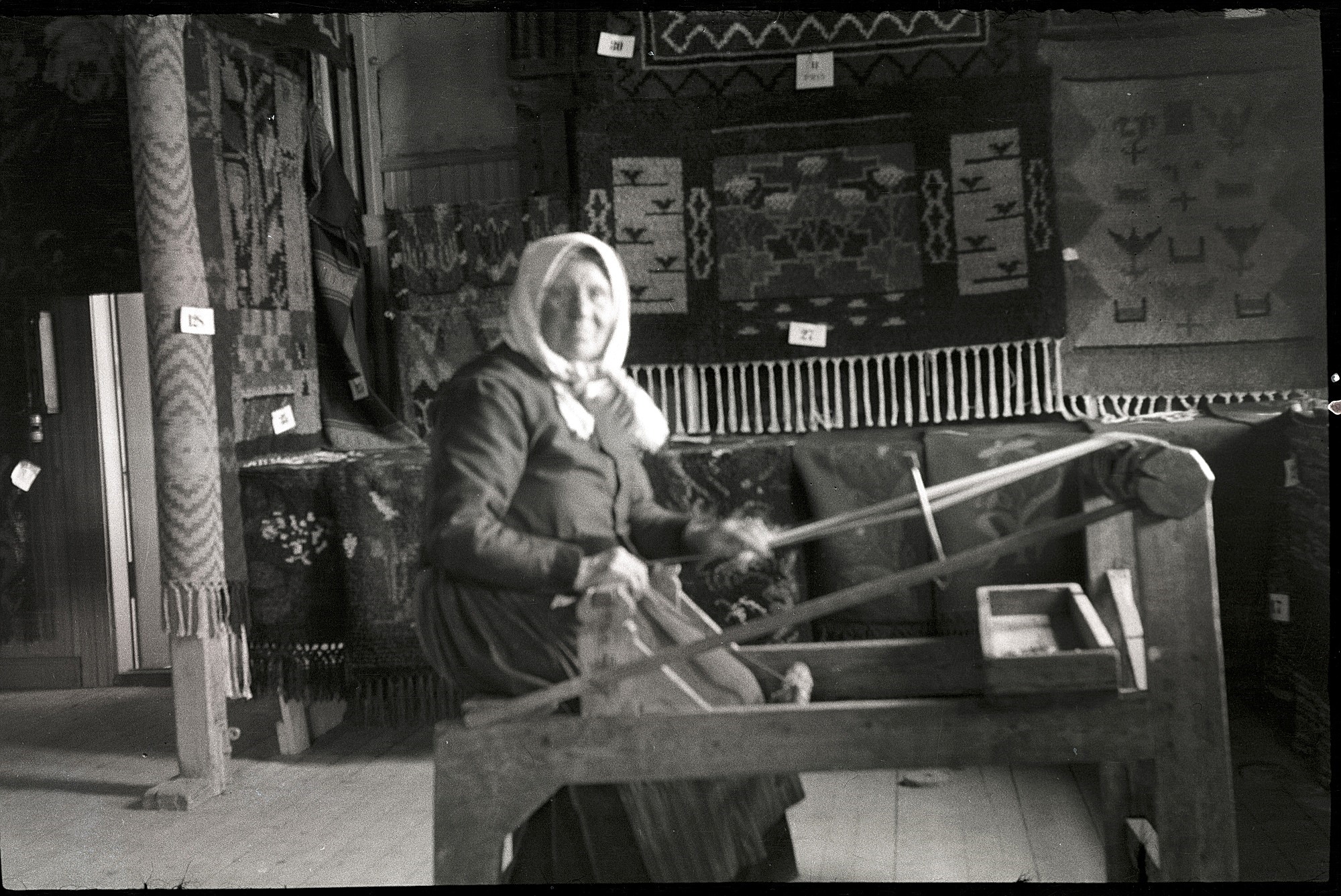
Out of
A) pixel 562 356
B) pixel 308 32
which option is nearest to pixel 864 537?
pixel 562 356

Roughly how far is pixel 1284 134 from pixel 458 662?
133 centimetres

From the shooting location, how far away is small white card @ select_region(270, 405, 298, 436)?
2180 millimetres

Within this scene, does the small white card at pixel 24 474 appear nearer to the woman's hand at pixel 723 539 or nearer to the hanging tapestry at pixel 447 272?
the hanging tapestry at pixel 447 272

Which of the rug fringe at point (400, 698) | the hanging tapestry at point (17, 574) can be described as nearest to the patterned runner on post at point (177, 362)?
the hanging tapestry at point (17, 574)

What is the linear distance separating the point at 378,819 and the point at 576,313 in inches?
34.2

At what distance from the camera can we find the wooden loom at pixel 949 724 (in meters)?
1.60

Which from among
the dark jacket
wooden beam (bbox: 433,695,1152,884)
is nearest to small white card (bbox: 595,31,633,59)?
the dark jacket

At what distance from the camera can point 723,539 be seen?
1.65 meters

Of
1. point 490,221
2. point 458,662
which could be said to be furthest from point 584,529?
point 490,221

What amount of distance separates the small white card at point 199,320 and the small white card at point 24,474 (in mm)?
383

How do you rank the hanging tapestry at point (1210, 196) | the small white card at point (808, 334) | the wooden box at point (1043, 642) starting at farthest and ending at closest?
the small white card at point (808, 334) → the hanging tapestry at point (1210, 196) → the wooden box at point (1043, 642)

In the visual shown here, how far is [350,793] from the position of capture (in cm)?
206

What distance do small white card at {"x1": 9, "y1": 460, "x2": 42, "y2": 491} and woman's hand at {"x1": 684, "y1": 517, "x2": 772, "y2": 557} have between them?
1.22 meters

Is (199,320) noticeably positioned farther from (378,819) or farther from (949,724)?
(949,724)
